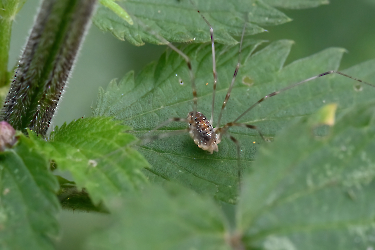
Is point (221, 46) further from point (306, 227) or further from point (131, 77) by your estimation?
point (306, 227)

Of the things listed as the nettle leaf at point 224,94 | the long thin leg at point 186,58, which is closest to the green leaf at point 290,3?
the nettle leaf at point 224,94

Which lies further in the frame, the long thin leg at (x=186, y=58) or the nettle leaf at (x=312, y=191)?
the long thin leg at (x=186, y=58)

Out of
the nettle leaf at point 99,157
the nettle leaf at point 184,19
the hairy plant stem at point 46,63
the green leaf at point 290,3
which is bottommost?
the nettle leaf at point 99,157

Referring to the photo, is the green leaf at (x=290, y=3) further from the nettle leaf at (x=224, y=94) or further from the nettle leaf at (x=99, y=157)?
the nettle leaf at (x=99, y=157)

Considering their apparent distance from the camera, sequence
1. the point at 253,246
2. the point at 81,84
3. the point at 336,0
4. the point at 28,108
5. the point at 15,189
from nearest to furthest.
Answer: the point at 253,246, the point at 15,189, the point at 28,108, the point at 81,84, the point at 336,0

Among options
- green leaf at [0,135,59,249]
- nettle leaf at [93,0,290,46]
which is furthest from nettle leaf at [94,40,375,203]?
green leaf at [0,135,59,249]

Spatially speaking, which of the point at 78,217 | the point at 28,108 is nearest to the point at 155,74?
the point at 28,108

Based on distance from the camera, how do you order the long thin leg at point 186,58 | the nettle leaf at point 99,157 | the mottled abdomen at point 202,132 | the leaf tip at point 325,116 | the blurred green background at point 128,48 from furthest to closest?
the blurred green background at point 128,48
the mottled abdomen at point 202,132
the long thin leg at point 186,58
the nettle leaf at point 99,157
the leaf tip at point 325,116
